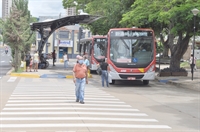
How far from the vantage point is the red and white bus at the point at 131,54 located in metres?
21.7

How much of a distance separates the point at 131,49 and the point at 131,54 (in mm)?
316

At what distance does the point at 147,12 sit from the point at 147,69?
5.28m

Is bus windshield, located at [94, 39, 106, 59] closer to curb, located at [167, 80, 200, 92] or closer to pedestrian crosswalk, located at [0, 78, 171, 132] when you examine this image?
curb, located at [167, 80, 200, 92]

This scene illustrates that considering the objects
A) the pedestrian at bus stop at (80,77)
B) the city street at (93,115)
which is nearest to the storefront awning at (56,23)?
the city street at (93,115)

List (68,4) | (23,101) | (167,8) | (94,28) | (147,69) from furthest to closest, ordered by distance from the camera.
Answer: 1. (68,4)
2. (94,28)
3. (167,8)
4. (147,69)
5. (23,101)

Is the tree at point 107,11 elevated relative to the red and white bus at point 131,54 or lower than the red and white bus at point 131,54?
elevated

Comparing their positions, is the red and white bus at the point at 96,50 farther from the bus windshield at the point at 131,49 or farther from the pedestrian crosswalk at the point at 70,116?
the pedestrian crosswalk at the point at 70,116

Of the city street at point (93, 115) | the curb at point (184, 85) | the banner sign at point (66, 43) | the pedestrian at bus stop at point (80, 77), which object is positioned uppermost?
the banner sign at point (66, 43)

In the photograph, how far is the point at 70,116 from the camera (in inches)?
418

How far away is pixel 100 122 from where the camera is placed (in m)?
9.84

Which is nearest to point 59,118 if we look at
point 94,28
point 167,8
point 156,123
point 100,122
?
point 100,122

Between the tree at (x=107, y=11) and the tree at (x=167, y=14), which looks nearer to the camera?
the tree at (x=167, y=14)

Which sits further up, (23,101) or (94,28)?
(94,28)

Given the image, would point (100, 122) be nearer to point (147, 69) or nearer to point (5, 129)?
point (5, 129)
